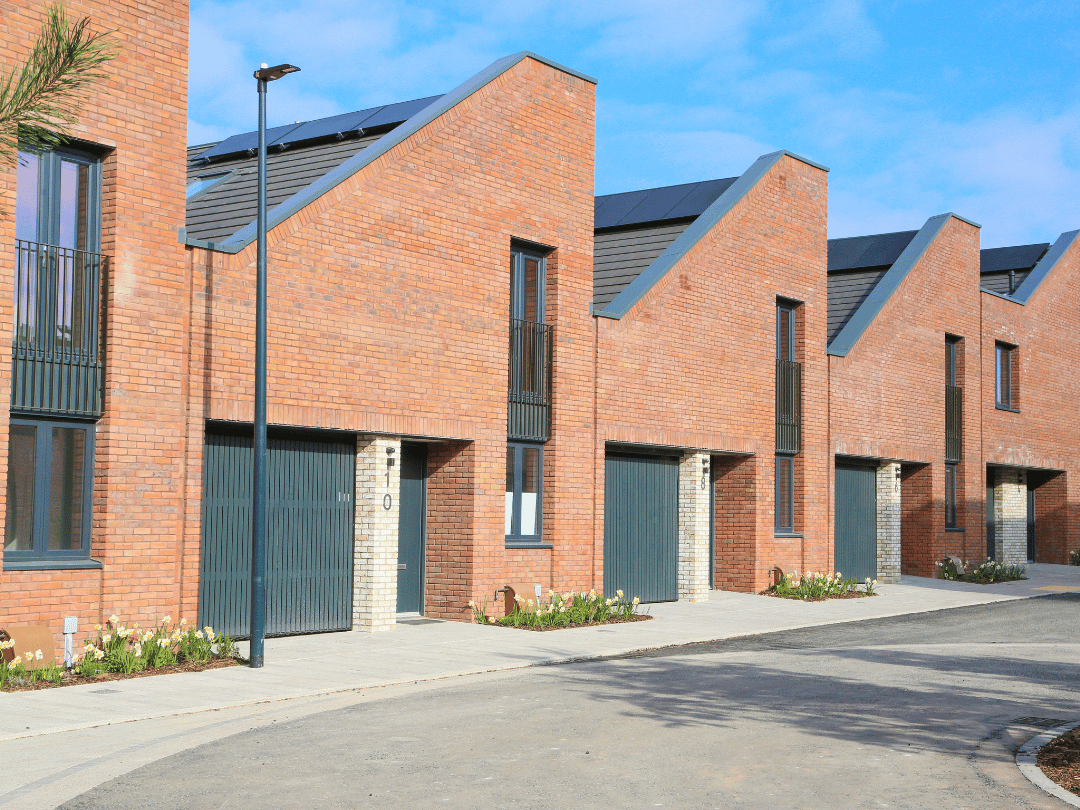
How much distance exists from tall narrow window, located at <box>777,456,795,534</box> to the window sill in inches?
598

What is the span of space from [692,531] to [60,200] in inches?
509

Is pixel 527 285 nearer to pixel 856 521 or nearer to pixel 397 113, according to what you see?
pixel 397 113

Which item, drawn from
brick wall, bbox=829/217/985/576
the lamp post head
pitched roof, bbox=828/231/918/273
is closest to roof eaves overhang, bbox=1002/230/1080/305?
brick wall, bbox=829/217/985/576

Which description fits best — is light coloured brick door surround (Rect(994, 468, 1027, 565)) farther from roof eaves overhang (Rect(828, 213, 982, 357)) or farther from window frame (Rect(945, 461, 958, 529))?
roof eaves overhang (Rect(828, 213, 982, 357))

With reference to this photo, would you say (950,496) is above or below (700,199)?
below

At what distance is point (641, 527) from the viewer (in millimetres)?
21891

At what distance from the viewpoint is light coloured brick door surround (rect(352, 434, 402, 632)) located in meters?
16.8

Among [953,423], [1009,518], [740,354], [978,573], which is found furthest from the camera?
[1009,518]

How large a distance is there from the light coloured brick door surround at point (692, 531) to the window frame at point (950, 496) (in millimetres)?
10971

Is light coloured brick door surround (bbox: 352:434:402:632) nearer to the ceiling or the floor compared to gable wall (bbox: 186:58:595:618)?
nearer to the floor

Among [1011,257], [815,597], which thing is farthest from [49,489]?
[1011,257]

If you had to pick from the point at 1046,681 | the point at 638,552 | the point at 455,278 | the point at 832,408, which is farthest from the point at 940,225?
the point at 1046,681

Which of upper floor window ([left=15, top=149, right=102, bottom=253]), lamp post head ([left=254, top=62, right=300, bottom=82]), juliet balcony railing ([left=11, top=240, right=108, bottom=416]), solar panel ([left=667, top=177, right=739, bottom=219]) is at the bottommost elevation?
juliet balcony railing ([left=11, top=240, right=108, bottom=416])

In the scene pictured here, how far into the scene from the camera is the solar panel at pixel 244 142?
22.0 metres
